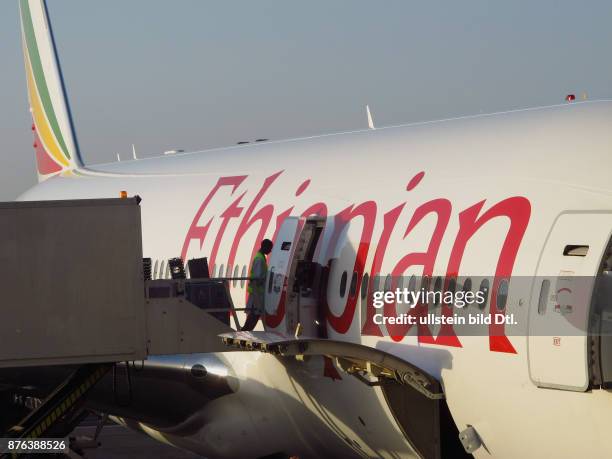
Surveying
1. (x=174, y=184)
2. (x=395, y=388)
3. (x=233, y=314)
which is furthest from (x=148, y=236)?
(x=395, y=388)

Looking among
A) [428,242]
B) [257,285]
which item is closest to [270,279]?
[257,285]

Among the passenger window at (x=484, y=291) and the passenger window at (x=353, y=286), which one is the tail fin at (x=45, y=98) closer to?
the passenger window at (x=353, y=286)

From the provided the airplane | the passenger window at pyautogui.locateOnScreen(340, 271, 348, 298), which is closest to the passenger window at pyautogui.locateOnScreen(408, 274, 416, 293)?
the airplane

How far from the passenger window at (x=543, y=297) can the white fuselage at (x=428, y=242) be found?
0.06 meters

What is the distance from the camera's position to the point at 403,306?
10.6 metres

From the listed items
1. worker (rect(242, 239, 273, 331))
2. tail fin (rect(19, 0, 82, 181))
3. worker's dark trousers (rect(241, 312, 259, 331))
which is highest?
tail fin (rect(19, 0, 82, 181))

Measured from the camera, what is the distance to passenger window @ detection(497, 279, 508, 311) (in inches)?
368

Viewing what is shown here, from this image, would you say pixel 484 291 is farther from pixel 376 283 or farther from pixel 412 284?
pixel 376 283

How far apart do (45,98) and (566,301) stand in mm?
19071

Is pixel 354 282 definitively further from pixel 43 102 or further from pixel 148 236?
pixel 43 102

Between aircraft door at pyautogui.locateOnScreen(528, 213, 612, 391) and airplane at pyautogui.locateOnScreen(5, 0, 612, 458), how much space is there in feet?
0.05

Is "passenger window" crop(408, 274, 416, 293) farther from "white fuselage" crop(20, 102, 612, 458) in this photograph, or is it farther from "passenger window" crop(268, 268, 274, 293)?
"passenger window" crop(268, 268, 274, 293)

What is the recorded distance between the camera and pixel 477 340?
9.58 metres

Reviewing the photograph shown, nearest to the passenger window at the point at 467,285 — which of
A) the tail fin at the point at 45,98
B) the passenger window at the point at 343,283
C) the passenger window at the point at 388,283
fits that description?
the passenger window at the point at 388,283
